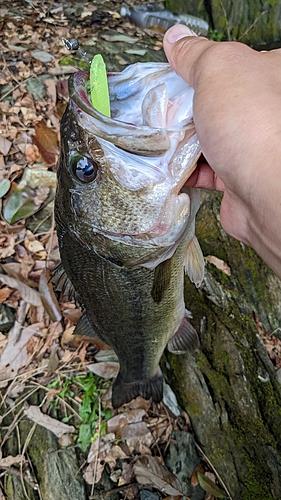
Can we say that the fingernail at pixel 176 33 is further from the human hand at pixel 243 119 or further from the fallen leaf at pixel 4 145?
the fallen leaf at pixel 4 145

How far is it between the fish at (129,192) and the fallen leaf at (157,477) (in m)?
1.31

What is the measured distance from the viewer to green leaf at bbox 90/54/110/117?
1.52m

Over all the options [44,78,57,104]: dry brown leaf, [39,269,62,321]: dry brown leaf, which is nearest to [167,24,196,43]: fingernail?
[39,269,62,321]: dry brown leaf

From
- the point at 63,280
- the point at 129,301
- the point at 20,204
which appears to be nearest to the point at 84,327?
the point at 63,280

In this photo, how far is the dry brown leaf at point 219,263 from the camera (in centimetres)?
313

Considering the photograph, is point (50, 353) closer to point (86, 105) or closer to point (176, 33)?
point (86, 105)

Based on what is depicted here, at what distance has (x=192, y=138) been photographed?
5.28ft

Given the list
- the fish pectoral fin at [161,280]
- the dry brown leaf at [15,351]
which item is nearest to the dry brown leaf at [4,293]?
the dry brown leaf at [15,351]

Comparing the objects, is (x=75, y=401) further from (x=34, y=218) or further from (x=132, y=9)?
(x=132, y=9)

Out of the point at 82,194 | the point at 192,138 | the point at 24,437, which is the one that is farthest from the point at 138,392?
the point at 192,138

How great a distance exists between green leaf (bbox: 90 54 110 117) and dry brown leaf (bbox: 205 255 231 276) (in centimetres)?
177

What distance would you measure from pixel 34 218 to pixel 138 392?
1.78 metres

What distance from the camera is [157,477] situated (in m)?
2.83

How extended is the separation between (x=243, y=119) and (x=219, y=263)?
6.04 ft
